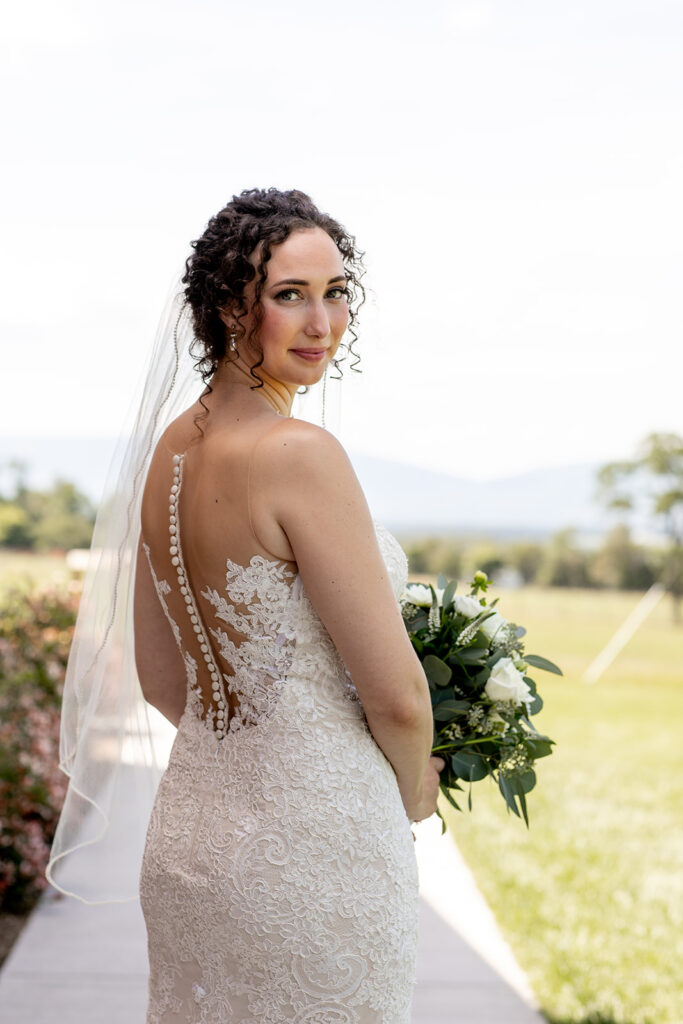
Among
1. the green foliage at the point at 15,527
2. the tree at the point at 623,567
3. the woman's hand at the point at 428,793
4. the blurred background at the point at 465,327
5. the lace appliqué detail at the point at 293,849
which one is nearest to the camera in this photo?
the lace appliqué detail at the point at 293,849

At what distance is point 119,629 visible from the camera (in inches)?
99.0

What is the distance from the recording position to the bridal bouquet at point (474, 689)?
2057 millimetres

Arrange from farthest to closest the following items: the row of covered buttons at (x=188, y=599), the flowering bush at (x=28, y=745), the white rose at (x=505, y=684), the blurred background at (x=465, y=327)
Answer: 1. the blurred background at (x=465, y=327)
2. the flowering bush at (x=28, y=745)
3. the white rose at (x=505, y=684)
4. the row of covered buttons at (x=188, y=599)

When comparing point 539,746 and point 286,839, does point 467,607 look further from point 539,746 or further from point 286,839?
point 286,839

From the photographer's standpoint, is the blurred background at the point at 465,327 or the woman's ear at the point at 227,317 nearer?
the woman's ear at the point at 227,317

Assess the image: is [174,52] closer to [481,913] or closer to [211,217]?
[481,913]

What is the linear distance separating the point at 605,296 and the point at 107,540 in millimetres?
29677

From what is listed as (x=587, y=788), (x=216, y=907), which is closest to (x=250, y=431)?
(x=216, y=907)

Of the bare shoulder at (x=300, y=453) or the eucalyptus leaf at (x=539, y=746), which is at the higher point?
the bare shoulder at (x=300, y=453)

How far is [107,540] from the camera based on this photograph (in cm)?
237

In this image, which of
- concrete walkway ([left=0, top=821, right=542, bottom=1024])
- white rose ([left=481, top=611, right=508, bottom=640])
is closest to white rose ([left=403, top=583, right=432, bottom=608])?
white rose ([left=481, top=611, right=508, bottom=640])

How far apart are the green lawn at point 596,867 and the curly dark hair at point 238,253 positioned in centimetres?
296

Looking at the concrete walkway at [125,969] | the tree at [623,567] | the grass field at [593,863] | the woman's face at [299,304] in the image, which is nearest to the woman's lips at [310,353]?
the woman's face at [299,304]

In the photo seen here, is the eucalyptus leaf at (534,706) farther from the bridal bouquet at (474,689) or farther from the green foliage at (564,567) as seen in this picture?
the green foliage at (564,567)
